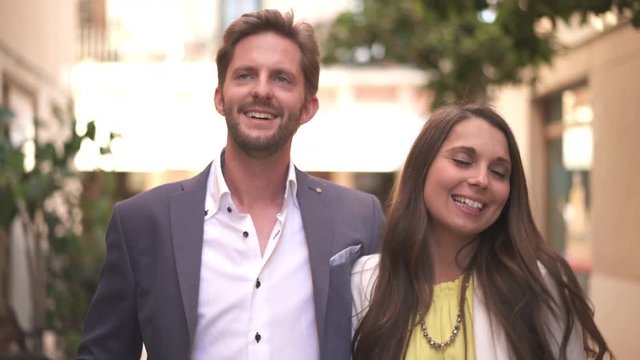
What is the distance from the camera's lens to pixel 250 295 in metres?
3.59

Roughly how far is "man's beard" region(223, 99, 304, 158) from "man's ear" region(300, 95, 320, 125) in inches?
5.5

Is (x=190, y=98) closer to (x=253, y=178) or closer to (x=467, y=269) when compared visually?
(x=253, y=178)

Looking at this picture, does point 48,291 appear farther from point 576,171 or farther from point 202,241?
point 576,171

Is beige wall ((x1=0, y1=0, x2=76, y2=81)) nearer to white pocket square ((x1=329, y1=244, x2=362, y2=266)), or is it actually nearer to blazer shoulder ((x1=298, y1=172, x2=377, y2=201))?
blazer shoulder ((x1=298, y1=172, x2=377, y2=201))

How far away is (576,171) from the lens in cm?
1159

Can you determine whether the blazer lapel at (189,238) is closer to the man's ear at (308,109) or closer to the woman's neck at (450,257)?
the man's ear at (308,109)

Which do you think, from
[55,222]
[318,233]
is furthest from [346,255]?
[55,222]

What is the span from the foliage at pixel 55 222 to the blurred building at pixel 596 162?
3350 mm

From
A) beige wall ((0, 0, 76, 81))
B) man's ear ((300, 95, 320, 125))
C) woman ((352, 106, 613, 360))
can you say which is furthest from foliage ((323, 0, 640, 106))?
beige wall ((0, 0, 76, 81))

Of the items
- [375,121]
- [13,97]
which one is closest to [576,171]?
[13,97]

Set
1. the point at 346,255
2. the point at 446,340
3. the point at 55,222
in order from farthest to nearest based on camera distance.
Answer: the point at 55,222
the point at 346,255
the point at 446,340

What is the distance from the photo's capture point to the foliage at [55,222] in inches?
284

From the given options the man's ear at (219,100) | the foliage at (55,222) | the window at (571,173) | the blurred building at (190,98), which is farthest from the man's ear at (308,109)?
the blurred building at (190,98)

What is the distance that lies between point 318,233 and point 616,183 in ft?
19.8
